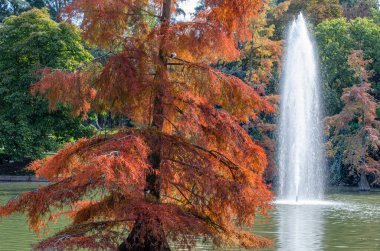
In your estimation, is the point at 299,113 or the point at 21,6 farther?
the point at 21,6

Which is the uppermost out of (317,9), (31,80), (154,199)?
(317,9)

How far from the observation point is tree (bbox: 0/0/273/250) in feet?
31.9

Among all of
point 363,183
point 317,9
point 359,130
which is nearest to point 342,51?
point 359,130

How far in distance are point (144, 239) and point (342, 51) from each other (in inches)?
1233

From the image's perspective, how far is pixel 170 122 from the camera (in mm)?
10258

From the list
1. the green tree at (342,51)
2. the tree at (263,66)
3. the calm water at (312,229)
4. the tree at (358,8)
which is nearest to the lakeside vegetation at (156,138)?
the calm water at (312,229)

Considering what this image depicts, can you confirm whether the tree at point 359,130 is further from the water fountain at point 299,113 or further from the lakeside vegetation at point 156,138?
the lakeside vegetation at point 156,138

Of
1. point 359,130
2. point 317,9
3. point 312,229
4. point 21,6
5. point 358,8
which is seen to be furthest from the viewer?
point 21,6

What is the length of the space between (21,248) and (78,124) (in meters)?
21.0

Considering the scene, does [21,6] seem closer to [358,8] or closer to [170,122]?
[358,8]

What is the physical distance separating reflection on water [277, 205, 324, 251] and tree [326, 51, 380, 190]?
511 inches

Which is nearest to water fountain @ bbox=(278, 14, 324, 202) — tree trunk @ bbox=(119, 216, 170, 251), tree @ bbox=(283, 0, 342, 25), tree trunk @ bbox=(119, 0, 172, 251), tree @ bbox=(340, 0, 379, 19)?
tree @ bbox=(283, 0, 342, 25)

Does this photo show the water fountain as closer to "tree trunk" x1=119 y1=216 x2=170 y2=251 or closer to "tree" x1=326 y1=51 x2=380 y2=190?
"tree" x1=326 y1=51 x2=380 y2=190

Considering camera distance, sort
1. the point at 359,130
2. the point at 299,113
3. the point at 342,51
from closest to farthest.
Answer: the point at 299,113 < the point at 359,130 < the point at 342,51
